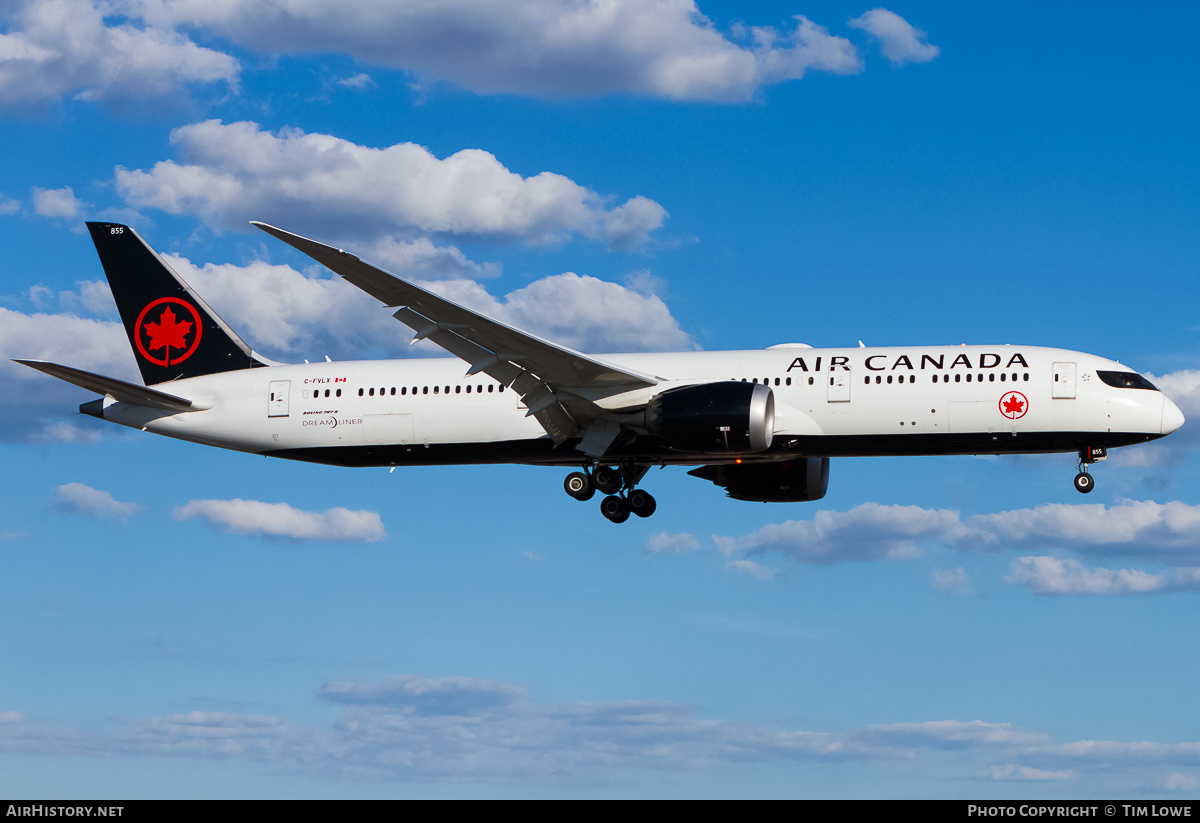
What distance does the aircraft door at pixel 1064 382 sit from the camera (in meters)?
34.1

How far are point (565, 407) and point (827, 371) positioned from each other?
7.17 metres

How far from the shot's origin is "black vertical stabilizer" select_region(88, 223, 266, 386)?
139 feet

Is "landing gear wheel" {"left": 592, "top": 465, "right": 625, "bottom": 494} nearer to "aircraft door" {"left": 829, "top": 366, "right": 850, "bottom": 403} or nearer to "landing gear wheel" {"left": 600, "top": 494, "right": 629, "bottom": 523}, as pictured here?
"landing gear wheel" {"left": 600, "top": 494, "right": 629, "bottom": 523}

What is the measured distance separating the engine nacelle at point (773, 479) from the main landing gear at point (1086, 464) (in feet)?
29.5

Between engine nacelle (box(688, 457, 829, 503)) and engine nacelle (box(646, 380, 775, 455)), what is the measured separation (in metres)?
7.32

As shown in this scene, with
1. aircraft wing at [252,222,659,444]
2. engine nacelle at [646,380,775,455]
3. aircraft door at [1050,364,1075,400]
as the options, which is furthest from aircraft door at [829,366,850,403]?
aircraft door at [1050,364,1075,400]

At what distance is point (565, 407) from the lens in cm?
3634

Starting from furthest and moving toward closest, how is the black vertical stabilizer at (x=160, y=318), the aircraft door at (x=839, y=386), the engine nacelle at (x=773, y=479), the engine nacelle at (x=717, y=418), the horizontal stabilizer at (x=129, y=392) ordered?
1. the black vertical stabilizer at (x=160, y=318)
2. the engine nacelle at (x=773, y=479)
3. the horizontal stabilizer at (x=129, y=392)
4. the aircraft door at (x=839, y=386)
5. the engine nacelle at (x=717, y=418)

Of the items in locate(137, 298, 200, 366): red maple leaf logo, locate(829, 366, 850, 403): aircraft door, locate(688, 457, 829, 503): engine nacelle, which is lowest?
locate(688, 457, 829, 503): engine nacelle

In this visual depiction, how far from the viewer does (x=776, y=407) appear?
116ft

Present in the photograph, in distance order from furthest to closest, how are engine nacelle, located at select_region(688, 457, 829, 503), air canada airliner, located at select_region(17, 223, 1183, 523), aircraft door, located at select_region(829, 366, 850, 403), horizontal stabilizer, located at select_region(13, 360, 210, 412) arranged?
engine nacelle, located at select_region(688, 457, 829, 503) < horizontal stabilizer, located at select_region(13, 360, 210, 412) < aircraft door, located at select_region(829, 366, 850, 403) < air canada airliner, located at select_region(17, 223, 1183, 523)

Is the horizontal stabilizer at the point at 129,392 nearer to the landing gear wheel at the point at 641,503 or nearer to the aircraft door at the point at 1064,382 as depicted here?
the landing gear wheel at the point at 641,503

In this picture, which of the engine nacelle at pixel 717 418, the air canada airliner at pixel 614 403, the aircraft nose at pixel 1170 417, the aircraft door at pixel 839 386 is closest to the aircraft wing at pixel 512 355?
the air canada airliner at pixel 614 403
